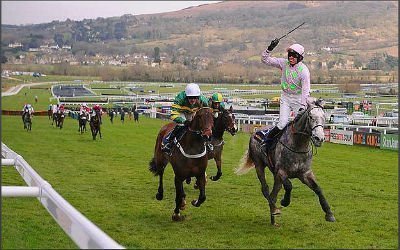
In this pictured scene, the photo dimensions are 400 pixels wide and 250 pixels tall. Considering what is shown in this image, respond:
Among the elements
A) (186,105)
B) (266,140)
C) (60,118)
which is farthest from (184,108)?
(60,118)

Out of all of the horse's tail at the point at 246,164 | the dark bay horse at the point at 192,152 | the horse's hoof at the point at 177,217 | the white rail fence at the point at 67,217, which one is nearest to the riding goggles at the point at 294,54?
the dark bay horse at the point at 192,152

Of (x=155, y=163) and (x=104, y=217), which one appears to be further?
(x=155, y=163)

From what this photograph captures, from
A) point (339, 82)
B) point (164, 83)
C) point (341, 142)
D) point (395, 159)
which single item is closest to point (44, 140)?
point (341, 142)

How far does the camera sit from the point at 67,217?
14.9ft

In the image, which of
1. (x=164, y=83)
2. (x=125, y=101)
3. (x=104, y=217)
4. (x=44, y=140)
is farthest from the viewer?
(x=164, y=83)

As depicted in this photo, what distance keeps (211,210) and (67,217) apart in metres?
5.80

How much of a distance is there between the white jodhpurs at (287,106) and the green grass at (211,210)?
1396 millimetres

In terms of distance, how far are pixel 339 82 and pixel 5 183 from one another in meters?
51.6

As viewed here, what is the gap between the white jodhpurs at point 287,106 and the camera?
29.8 feet

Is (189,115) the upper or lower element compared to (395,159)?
upper

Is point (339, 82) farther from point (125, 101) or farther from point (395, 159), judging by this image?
point (395, 159)

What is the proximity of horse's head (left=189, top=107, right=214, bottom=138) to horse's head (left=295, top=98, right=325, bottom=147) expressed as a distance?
115 centimetres

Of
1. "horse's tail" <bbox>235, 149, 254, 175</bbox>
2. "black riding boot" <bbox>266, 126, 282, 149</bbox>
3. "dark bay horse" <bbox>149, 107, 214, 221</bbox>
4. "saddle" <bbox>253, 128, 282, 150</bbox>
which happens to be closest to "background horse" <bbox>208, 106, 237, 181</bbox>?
"horse's tail" <bbox>235, 149, 254, 175</bbox>

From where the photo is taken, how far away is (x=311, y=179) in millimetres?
8469
